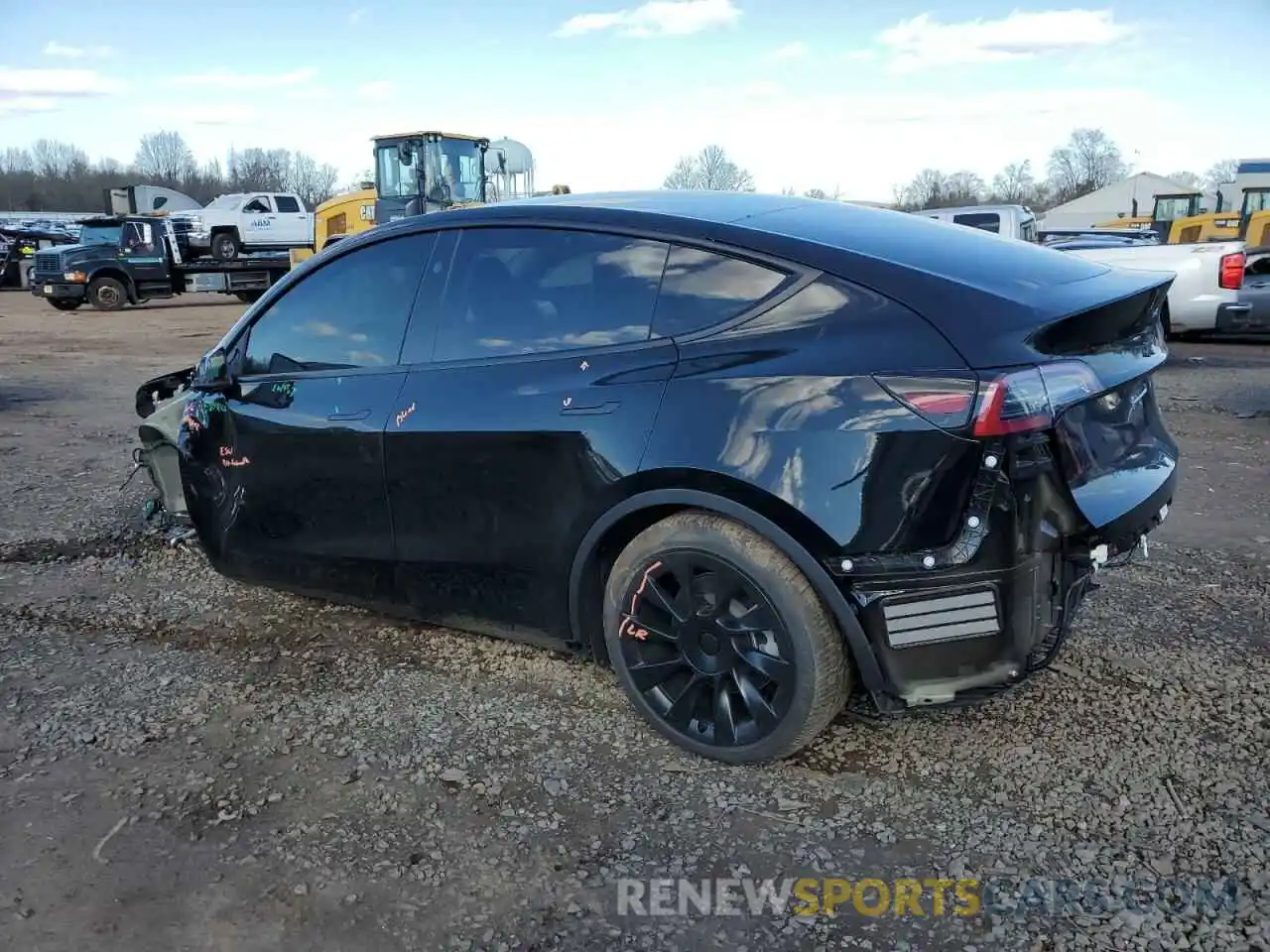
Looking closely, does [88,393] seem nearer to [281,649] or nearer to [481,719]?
[281,649]

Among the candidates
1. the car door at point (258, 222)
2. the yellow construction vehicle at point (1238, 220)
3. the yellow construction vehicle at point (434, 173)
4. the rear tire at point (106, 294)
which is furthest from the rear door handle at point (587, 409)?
the car door at point (258, 222)

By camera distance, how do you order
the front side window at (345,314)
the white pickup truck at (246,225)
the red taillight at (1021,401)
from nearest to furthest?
the red taillight at (1021,401) → the front side window at (345,314) → the white pickup truck at (246,225)

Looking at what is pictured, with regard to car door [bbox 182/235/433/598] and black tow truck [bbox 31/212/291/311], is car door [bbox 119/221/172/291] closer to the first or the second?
black tow truck [bbox 31/212/291/311]

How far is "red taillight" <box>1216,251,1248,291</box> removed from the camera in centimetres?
1197

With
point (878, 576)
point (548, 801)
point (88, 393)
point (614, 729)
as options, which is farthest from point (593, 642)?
point (88, 393)

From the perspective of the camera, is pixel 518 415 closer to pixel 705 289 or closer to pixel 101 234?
pixel 705 289

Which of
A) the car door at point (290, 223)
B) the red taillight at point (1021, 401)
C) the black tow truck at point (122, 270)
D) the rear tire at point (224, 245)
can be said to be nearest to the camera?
the red taillight at point (1021, 401)

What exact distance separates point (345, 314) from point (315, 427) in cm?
44

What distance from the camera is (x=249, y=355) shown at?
418cm

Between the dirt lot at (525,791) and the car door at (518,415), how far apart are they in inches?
17.8

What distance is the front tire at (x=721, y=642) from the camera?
283 cm

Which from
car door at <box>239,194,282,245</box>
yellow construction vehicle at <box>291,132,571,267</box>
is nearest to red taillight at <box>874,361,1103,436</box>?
yellow construction vehicle at <box>291,132,571,267</box>

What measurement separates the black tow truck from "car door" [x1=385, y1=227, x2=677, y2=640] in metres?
23.3

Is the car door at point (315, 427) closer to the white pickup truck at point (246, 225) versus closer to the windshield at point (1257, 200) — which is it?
the white pickup truck at point (246, 225)
